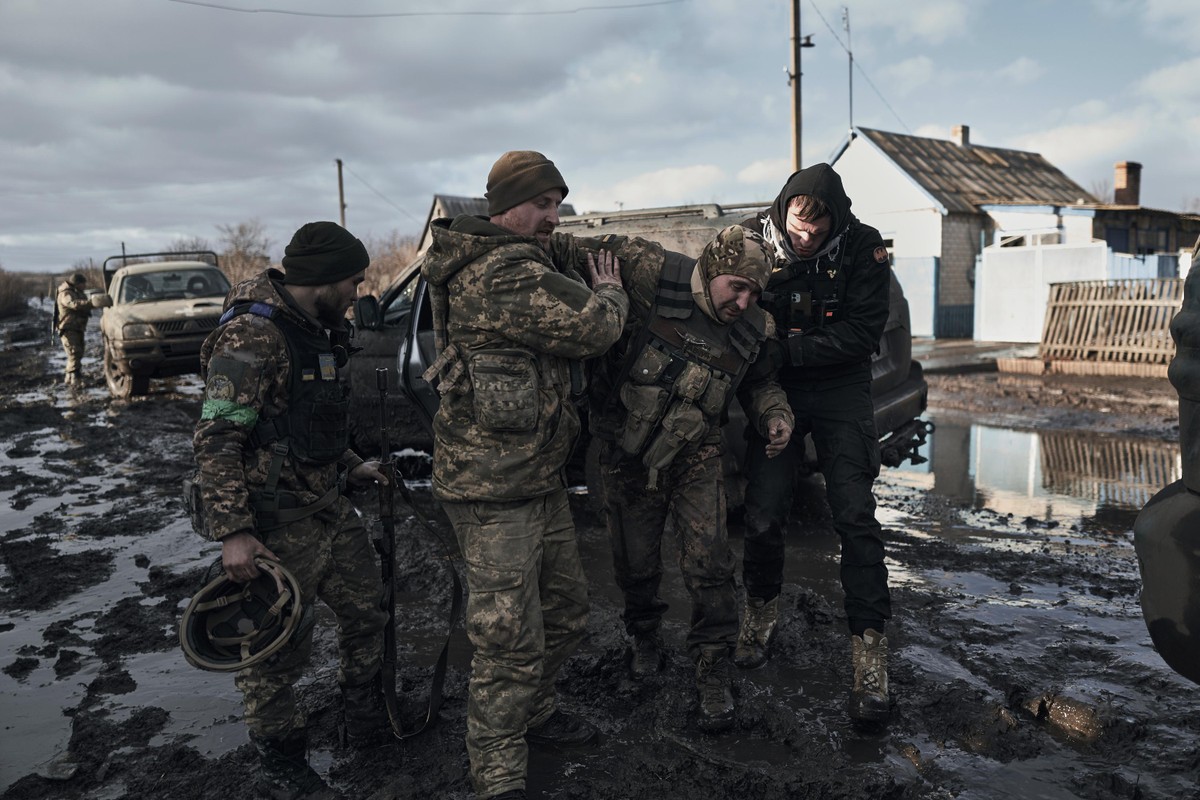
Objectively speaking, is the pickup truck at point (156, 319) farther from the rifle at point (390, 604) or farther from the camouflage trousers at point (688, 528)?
the camouflage trousers at point (688, 528)

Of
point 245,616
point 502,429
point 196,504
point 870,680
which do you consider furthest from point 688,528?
point 196,504

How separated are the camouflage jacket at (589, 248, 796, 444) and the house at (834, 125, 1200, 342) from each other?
1689 cm

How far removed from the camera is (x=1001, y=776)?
2.80 meters

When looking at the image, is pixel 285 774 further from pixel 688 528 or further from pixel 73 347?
pixel 73 347

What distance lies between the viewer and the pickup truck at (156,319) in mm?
11586

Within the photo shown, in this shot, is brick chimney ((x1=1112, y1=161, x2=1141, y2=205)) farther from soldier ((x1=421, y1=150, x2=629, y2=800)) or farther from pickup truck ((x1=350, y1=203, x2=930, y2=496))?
soldier ((x1=421, y1=150, x2=629, y2=800))

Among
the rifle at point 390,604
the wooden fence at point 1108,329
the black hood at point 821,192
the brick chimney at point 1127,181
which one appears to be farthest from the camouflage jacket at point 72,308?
the brick chimney at point 1127,181

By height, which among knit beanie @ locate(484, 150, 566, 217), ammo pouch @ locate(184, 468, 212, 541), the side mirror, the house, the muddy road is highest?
the house

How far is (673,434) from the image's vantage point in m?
3.11

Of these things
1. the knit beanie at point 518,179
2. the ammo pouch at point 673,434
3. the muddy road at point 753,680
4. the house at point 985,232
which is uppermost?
the house at point 985,232

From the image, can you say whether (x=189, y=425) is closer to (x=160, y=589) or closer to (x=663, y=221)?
(x=160, y=589)

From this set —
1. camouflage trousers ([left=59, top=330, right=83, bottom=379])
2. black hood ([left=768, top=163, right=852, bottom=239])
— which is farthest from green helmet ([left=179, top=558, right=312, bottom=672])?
camouflage trousers ([left=59, top=330, right=83, bottom=379])

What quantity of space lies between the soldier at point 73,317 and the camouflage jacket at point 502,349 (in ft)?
46.8

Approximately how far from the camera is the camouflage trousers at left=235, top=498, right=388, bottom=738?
276cm
